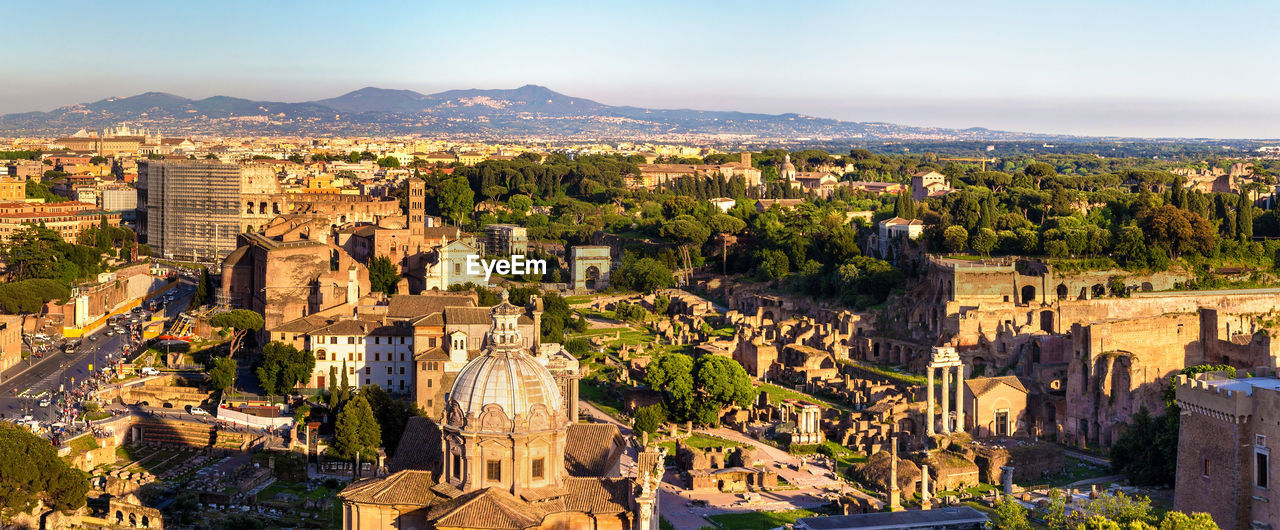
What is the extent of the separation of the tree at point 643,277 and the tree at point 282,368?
2488cm

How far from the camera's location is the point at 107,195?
297ft

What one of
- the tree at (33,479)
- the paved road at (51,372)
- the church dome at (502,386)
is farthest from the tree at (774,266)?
the church dome at (502,386)

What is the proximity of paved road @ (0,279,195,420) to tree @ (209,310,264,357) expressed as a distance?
3.85 meters

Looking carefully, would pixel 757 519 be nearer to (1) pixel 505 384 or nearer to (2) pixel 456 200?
(1) pixel 505 384

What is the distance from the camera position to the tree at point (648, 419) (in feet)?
132

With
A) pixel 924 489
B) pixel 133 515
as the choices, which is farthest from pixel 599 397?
pixel 133 515

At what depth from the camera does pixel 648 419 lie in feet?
133

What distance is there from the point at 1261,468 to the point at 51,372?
3689cm

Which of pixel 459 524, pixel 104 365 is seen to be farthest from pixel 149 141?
pixel 459 524

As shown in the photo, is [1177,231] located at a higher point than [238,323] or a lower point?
higher

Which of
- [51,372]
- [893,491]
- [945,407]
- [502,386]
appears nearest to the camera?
[502,386]

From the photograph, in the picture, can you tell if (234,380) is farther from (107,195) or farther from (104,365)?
(107,195)

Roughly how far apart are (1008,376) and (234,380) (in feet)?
78.2

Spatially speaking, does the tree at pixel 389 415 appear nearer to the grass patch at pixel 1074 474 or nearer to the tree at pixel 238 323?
the tree at pixel 238 323
